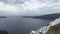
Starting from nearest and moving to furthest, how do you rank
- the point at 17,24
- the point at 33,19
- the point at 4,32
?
the point at 4,32
the point at 33,19
the point at 17,24

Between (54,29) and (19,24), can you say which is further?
(19,24)

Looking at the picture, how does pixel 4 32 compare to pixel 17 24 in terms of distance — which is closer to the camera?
pixel 4 32

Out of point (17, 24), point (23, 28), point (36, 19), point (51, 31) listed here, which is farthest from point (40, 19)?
point (51, 31)

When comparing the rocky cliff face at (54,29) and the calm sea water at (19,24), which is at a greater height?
the calm sea water at (19,24)

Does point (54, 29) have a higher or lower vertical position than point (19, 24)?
lower

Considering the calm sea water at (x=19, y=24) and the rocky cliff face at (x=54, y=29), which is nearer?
the rocky cliff face at (x=54, y=29)

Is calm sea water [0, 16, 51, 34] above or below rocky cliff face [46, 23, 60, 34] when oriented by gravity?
above

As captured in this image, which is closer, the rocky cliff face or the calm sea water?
the rocky cliff face

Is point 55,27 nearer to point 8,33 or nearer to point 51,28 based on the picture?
point 51,28
